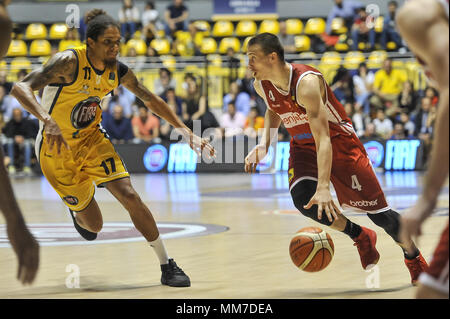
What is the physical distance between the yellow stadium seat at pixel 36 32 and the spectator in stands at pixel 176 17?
13.1 feet

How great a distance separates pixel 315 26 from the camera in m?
22.1

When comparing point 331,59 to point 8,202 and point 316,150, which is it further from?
point 8,202

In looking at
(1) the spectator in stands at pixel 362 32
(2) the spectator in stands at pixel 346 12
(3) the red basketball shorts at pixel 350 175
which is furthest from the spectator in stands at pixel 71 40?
(3) the red basketball shorts at pixel 350 175

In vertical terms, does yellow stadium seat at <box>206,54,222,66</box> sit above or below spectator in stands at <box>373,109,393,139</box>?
above

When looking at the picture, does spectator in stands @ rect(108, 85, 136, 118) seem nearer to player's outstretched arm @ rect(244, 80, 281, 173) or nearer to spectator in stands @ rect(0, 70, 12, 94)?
spectator in stands @ rect(0, 70, 12, 94)

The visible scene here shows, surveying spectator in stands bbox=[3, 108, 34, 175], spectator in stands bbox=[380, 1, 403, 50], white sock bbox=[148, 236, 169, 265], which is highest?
spectator in stands bbox=[380, 1, 403, 50]

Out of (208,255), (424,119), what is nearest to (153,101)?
(208,255)

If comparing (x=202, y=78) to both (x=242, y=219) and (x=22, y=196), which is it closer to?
(x=22, y=196)

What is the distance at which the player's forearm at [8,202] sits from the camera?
2891 mm

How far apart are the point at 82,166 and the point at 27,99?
994 millimetres

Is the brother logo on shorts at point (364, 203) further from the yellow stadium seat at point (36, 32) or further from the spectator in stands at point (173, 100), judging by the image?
the yellow stadium seat at point (36, 32)

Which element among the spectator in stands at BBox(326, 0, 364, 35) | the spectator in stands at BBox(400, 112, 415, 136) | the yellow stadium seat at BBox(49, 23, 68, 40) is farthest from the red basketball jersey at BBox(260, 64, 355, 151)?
the yellow stadium seat at BBox(49, 23, 68, 40)

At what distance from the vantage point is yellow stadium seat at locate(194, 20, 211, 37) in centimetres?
2189
